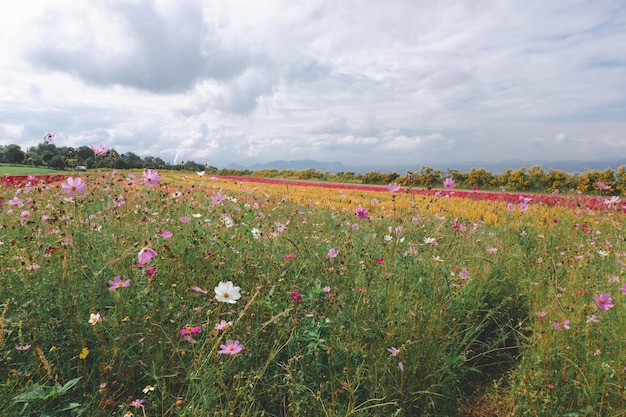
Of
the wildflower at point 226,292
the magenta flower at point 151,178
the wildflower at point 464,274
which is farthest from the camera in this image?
the wildflower at point 464,274

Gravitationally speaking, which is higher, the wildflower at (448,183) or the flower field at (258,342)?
the wildflower at (448,183)

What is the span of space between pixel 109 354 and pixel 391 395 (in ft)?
5.04

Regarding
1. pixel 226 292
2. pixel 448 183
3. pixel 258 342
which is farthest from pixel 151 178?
pixel 448 183

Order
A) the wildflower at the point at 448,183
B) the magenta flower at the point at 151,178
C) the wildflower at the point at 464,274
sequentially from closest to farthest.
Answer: the magenta flower at the point at 151,178
the wildflower at the point at 464,274
the wildflower at the point at 448,183

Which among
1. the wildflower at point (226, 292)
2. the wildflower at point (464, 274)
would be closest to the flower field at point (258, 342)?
the wildflower at point (226, 292)

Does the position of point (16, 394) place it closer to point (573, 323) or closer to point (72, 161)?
point (72, 161)

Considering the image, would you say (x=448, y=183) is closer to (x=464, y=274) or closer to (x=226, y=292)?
(x=464, y=274)

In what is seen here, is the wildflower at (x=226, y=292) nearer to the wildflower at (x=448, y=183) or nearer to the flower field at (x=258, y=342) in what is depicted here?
the flower field at (x=258, y=342)

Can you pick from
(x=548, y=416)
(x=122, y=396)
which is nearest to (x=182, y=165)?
(x=122, y=396)

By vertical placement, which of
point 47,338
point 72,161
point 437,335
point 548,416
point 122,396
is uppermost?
point 72,161

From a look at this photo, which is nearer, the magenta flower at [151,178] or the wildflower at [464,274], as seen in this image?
the magenta flower at [151,178]

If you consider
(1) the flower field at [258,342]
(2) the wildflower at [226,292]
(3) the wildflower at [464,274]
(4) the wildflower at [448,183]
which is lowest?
(1) the flower field at [258,342]

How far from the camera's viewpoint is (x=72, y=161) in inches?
Result: 101

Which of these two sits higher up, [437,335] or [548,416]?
[437,335]
